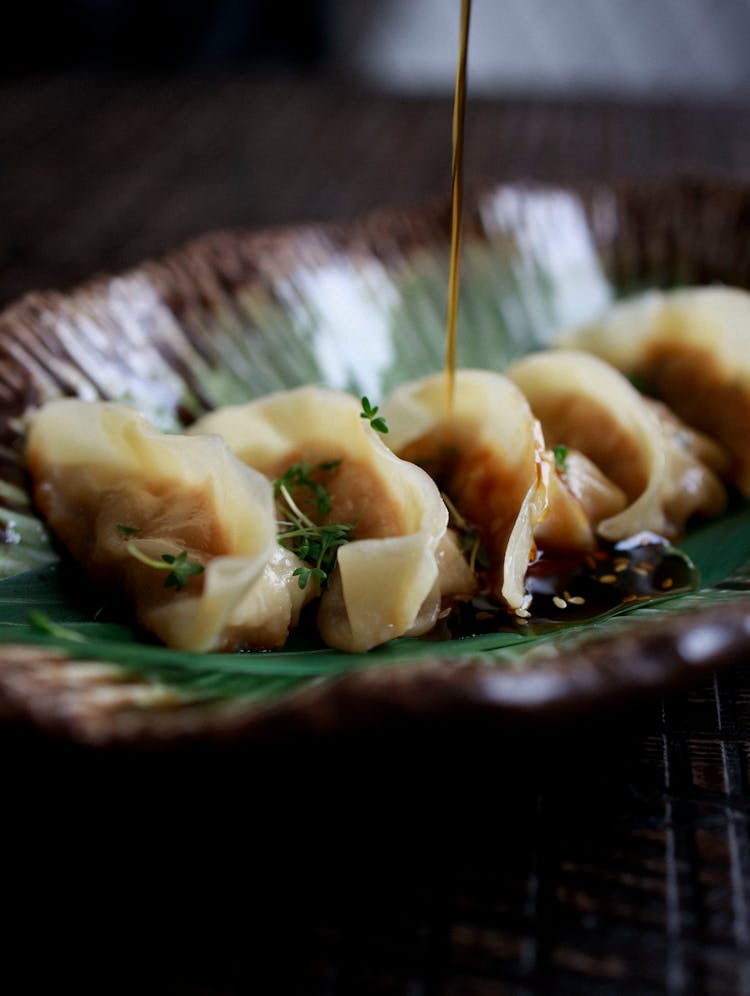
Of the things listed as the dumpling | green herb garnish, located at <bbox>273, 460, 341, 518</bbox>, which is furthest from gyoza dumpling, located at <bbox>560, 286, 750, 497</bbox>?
green herb garnish, located at <bbox>273, 460, 341, 518</bbox>

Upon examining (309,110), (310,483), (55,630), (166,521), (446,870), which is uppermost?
(309,110)

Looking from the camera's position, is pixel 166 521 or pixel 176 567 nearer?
pixel 176 567

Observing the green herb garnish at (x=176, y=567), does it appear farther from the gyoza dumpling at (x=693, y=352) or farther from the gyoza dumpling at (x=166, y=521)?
the gyoza dumpling at (x=693, y=352)

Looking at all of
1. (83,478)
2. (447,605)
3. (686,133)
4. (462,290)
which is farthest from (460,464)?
(686,133)

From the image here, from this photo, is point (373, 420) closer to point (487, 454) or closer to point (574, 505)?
point (487, 454)

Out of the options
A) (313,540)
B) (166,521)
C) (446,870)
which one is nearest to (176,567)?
(166,521)

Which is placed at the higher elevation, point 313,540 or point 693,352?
point 693,352
